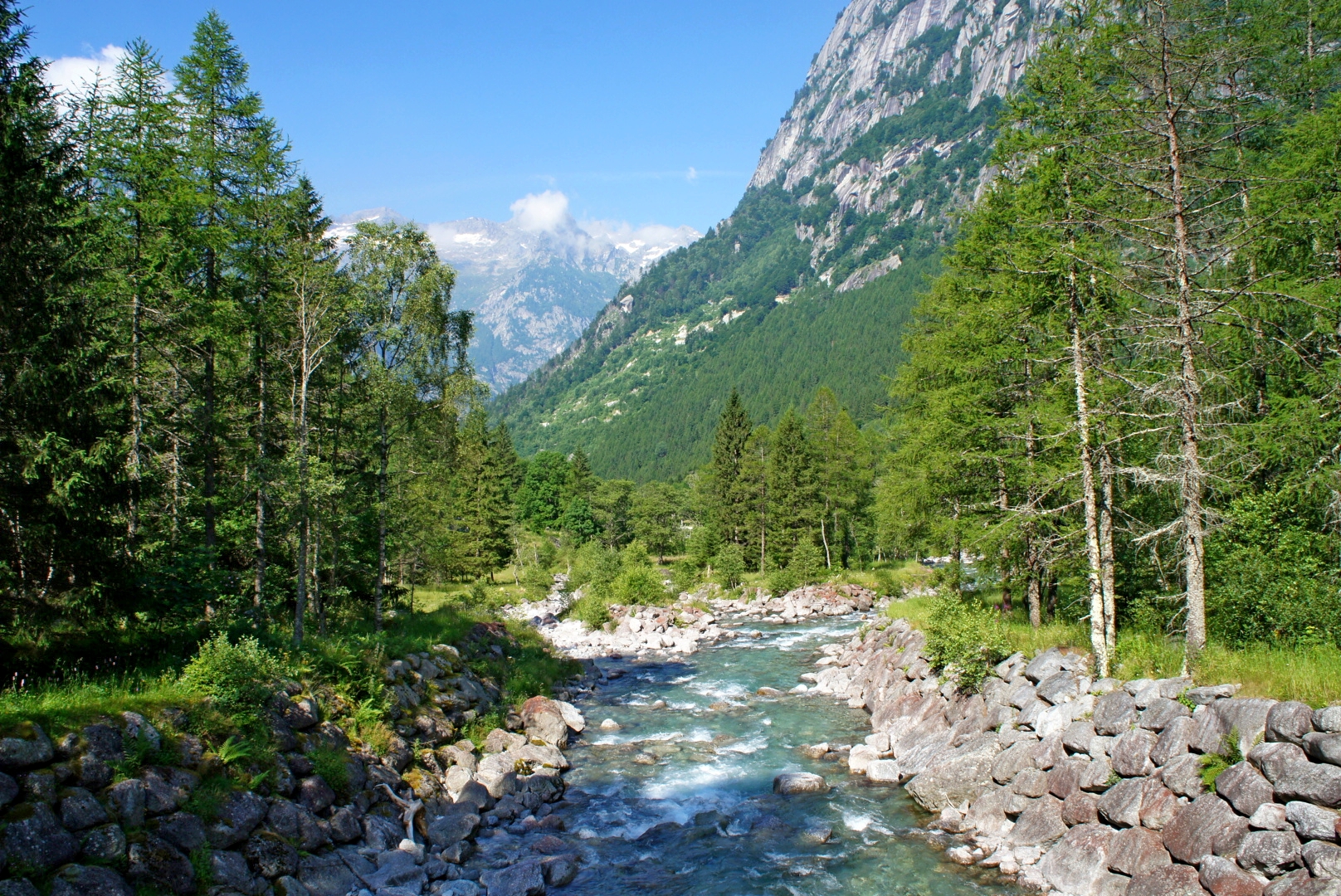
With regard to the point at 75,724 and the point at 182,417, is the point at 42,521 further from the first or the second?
the point at 182,417

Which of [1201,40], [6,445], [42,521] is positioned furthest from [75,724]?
[1201,40]

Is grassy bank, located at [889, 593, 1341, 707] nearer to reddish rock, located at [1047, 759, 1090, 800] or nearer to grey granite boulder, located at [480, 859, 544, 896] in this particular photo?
reddish rock, located at [1047, 759, 1090, 800]

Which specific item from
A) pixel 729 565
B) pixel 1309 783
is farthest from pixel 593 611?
pixel 1309 783

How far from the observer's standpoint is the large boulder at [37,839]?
8.11 m

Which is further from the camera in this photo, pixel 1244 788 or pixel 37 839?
pixel 1244 788

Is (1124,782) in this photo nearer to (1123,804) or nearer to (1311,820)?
(1123,804)

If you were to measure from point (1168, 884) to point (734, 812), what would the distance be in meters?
7.98

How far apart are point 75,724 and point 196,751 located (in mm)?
1822

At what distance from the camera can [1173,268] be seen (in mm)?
12680

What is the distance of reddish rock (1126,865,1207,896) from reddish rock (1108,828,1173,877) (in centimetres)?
13

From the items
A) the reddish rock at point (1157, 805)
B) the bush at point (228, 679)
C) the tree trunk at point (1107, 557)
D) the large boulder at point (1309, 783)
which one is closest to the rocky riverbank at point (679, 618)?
the bush at point (228, 679)

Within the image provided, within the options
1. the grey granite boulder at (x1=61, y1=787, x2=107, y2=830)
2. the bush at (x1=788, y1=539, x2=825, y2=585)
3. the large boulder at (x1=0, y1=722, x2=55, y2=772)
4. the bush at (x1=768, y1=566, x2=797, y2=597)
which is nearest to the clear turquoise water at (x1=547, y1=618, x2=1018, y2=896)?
the grey granite boulder at (x1=61, y1=787, x2=107, y2=830)

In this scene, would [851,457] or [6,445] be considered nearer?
[6,445]

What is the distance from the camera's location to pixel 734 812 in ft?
49.2
